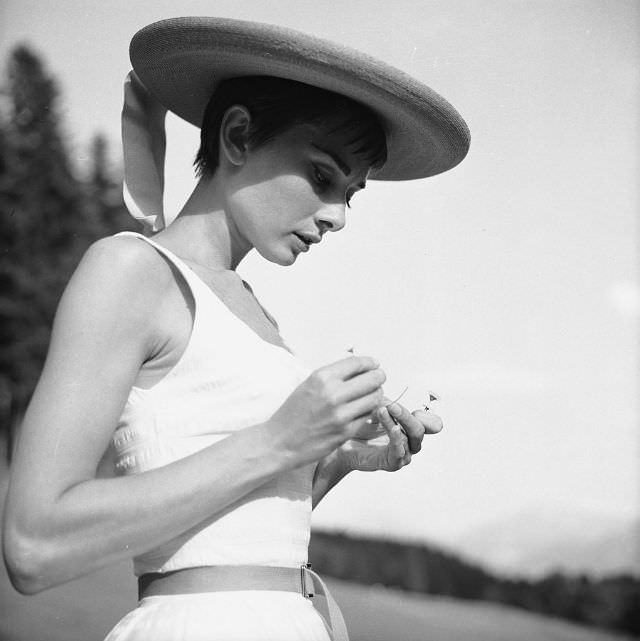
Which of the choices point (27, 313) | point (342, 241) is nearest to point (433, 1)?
point (342, 241)

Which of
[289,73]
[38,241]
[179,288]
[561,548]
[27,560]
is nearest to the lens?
[27,560]

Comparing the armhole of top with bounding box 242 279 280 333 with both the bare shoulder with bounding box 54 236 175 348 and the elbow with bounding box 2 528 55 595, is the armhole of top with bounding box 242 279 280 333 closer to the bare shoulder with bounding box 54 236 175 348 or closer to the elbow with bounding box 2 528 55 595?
the bare shoulder with bounding box 54 236 175 348

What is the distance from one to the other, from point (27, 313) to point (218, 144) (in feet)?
43.8

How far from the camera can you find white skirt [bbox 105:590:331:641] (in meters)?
1.13

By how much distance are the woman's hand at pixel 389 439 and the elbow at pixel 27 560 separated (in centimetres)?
49

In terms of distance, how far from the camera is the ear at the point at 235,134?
1391 millimetres

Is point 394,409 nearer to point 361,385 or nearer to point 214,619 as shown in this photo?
point 361,385

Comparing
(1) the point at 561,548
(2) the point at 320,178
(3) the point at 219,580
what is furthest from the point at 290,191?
(1) the point at 561,548

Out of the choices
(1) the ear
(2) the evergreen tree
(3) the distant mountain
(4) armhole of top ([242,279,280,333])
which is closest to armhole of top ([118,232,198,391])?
(1) the ear

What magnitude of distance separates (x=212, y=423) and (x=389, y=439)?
324mm

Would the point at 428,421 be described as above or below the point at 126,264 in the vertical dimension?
below

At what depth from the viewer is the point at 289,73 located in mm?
1338

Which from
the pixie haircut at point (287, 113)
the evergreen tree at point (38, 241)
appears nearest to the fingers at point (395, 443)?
the pixie haircut at point (287, 113)

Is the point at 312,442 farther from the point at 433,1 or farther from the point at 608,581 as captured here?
the point at 608,581
